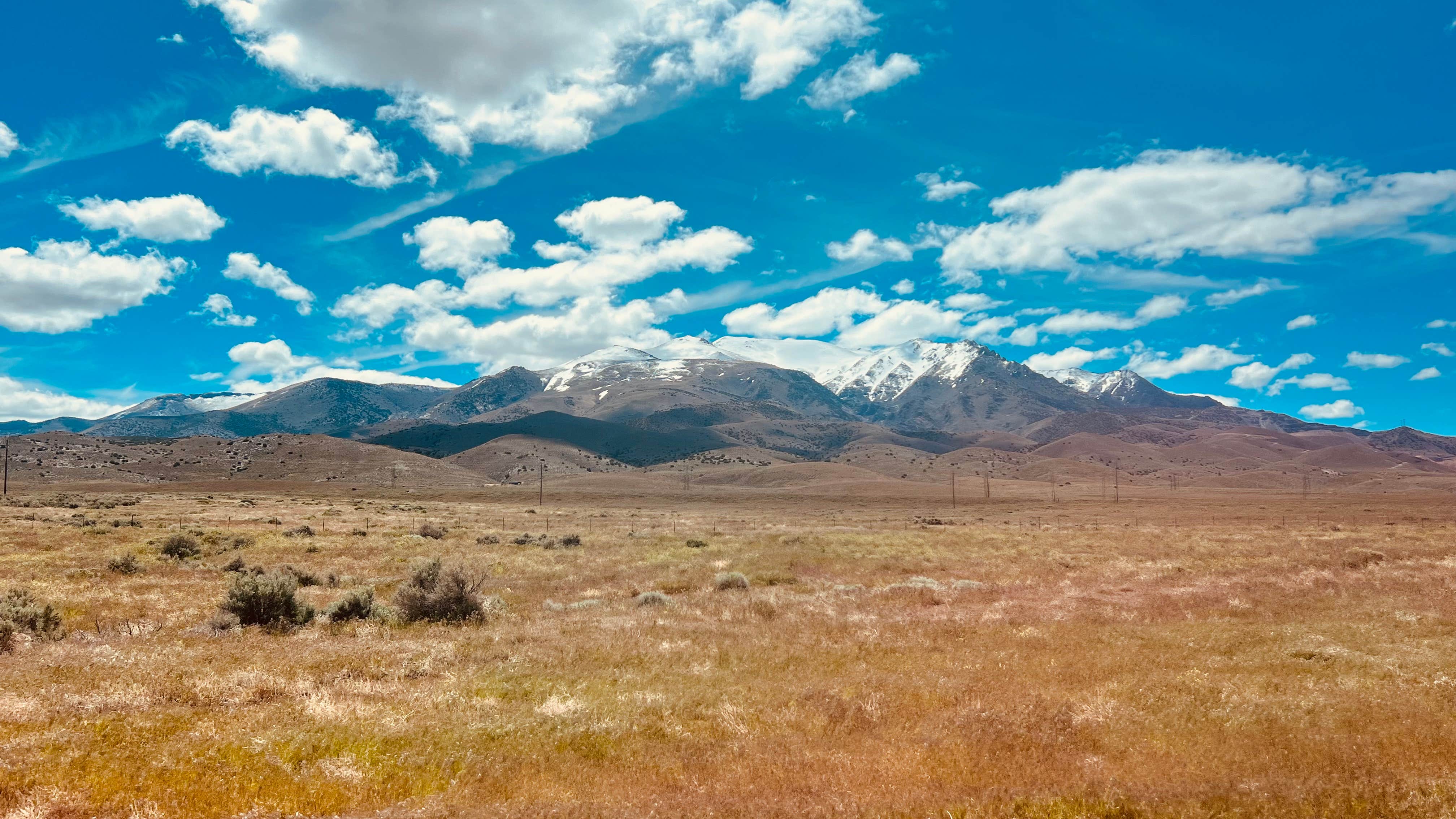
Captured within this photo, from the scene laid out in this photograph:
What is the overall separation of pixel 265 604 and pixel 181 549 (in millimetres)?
18399

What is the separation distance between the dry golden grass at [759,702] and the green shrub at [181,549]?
11.6 ft

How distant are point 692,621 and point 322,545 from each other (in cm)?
2807

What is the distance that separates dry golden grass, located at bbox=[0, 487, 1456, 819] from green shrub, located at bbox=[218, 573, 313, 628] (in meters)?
0.90

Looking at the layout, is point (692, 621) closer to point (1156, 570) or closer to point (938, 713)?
point (938, 713)

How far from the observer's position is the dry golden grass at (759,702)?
28.0ft

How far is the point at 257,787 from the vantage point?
8383mm

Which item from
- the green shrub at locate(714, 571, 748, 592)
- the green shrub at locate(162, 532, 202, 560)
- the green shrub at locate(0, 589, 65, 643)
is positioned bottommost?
the green shrub at locate(714, 571, 748, 592)

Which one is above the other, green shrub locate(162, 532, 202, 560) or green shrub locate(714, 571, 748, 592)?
green shrub locate(162, 532, 202, 560)

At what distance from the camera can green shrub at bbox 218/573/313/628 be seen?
17953 millimetres

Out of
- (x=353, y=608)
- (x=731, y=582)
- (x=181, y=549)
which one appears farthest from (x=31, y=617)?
(x=731, y=582)

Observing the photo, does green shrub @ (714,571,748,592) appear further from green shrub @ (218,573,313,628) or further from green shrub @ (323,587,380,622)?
green shrub @ (218,573,313,628)

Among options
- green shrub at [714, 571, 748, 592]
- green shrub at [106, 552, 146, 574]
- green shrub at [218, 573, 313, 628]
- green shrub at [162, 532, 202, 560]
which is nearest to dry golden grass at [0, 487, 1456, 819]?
green shrub at [106, 552, 146, 574]

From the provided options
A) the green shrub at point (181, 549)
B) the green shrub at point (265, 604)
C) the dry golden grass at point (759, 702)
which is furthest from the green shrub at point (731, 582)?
the green shrub at point (181, 549)

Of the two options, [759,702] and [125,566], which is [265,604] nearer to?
[125,566]
